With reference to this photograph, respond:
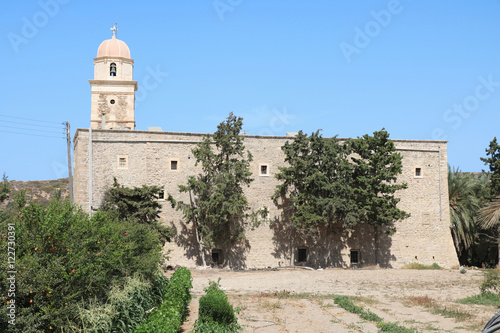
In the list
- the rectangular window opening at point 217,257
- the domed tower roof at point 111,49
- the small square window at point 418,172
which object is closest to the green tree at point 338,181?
the small square window at point 418,172

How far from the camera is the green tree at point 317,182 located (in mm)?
25453

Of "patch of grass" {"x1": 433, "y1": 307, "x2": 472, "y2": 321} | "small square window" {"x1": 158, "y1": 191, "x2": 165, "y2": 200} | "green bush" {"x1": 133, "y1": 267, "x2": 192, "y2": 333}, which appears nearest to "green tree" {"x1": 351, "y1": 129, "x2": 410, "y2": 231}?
"small square window" {"x1": 158, "y1": 191, "x2": 165, "y2": 200}

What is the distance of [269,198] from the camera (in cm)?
2744

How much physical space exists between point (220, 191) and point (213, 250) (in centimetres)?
358

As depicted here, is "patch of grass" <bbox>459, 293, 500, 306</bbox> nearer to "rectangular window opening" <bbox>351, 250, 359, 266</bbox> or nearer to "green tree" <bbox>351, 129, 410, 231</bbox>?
"green tree" <bbox>351, 129, 410, 231</bbox>

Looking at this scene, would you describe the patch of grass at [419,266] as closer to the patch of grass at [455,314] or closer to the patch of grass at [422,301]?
the patch of grass at [422,301]

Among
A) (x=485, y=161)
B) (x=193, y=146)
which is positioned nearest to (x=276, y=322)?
(x=193, y=146)

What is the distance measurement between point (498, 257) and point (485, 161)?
17.2 feet

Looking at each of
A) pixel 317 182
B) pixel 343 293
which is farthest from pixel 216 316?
pixel 317 182

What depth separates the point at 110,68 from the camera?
36.7 metres

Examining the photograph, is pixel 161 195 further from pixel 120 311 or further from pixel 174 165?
pixel 120 311

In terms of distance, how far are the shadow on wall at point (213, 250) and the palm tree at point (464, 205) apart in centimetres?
1171

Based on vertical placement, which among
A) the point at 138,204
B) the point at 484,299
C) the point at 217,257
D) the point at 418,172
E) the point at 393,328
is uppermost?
the point at 418,172

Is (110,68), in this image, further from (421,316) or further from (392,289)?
(421,316)
